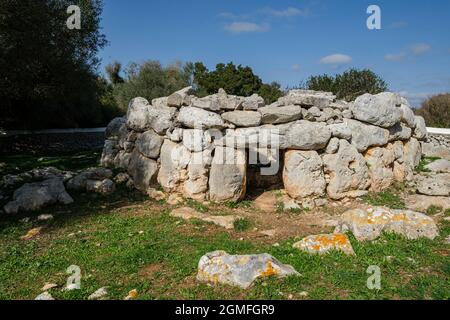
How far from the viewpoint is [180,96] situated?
37.7 feet

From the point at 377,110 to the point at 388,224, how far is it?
190 inches

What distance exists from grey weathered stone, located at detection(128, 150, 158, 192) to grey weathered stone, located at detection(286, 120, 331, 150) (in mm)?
3817

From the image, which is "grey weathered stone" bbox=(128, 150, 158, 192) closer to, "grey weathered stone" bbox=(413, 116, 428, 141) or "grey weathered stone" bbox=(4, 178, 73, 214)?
"grey weathered stone" bbox=(4, 178, 73, 214)

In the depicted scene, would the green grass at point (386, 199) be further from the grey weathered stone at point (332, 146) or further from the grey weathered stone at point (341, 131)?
the grey weathered stone at point (341, 131)

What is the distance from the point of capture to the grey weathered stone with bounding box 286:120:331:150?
10.4m

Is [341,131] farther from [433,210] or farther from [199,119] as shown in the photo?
[199,119]

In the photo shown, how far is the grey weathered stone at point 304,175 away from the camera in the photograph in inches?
408

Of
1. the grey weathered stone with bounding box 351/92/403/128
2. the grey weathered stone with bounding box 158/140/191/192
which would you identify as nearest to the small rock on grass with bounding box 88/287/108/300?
the grey weathered stone with bounding box 158/140/191/192

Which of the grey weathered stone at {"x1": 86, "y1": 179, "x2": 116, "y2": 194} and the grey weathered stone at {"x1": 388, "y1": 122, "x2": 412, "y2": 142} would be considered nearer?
the grey weathered stone at {"x1": 86, "y1": 179, "x2": 116, "y2": 194}

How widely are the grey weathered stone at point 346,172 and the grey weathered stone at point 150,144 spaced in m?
4.64

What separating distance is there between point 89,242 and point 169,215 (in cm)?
213
